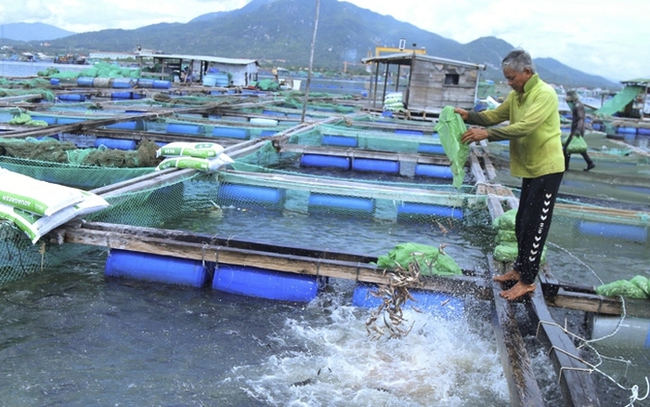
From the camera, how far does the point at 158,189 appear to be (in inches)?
306

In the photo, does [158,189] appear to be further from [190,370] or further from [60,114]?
[60,114]

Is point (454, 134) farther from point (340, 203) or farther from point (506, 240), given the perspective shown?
point (340, 203)

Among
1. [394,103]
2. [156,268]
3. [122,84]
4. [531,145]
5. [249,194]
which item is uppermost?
[394,103]

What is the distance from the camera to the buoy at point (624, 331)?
485cm

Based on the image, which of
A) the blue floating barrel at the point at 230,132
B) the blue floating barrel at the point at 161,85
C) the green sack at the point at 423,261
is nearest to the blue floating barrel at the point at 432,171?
the blue floating barrel at the point at 230,132

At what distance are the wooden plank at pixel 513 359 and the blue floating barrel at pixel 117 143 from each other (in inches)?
386

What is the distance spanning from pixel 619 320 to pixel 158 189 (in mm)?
5962

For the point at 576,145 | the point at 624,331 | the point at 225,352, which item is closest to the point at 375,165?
the point at 576,145

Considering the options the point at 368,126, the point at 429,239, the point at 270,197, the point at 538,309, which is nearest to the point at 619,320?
the point at 538,309

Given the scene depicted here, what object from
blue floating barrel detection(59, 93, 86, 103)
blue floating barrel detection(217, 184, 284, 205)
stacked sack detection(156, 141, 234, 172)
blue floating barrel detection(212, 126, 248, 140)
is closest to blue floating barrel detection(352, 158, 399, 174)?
blue floating barrel detection(212, 126, 248, 140)

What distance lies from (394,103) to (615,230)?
14877 mm

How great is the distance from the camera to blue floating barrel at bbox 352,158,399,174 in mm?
12802

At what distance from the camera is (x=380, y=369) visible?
4.36 metres

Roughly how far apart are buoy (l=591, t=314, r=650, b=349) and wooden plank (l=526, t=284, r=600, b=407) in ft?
3.28
